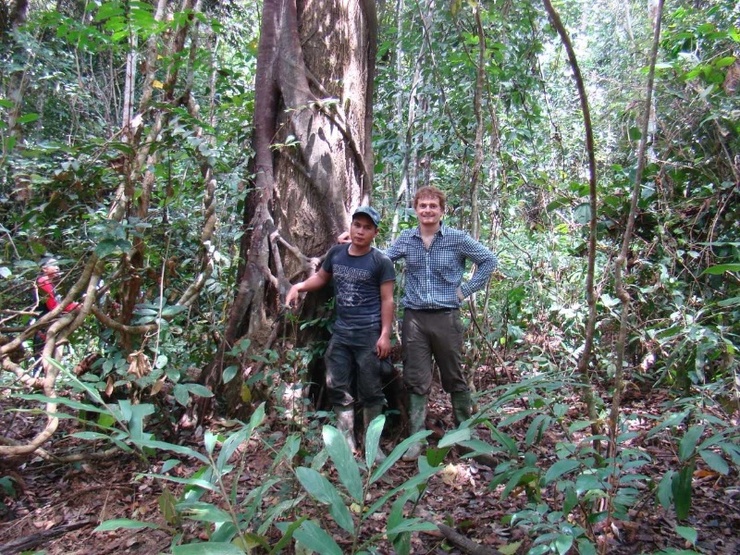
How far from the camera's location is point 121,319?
334 cm

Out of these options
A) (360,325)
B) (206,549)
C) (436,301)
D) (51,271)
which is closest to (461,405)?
(436,301)

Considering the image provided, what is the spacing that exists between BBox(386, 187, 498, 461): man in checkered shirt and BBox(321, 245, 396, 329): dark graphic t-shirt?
0.77ft

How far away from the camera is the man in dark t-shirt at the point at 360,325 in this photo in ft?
11.1

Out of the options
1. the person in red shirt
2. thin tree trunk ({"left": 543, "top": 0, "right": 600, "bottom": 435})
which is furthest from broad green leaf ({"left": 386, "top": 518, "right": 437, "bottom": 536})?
the person in red shirt

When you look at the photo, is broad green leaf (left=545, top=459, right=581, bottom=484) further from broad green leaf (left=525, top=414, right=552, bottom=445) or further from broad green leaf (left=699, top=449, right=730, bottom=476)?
broad green leaf (left=699, top=449, right=730, bottom=476)

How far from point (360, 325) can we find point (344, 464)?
2090 millimetres

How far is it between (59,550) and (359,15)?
3.97 metres

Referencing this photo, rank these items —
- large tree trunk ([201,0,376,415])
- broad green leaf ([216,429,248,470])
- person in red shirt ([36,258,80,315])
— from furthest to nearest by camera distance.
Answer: large tree trunk ([201,0,376,415]), person in red shirt ([36,258,80,315]), broad green leaf ([216,429,248,470])

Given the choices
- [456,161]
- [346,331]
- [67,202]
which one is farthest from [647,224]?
[67,202]

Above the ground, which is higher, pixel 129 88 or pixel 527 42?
pixel 527 42

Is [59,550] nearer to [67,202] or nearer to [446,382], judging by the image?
[67,202]

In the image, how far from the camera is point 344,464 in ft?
A: 4.40

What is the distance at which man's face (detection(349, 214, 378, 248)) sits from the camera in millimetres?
3350

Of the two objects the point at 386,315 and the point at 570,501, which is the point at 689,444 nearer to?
the point at 570,501
